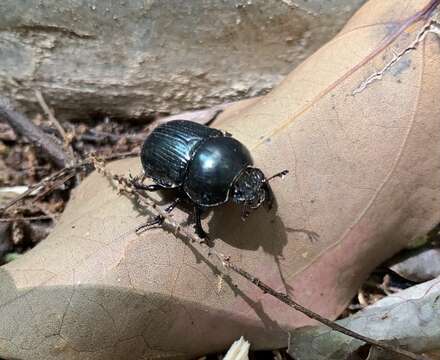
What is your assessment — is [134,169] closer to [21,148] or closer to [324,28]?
[21,148]

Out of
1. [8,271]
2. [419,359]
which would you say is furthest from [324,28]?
[8,271]

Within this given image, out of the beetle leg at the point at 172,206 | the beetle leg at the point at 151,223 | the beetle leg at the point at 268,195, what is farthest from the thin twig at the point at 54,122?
the beetle leg at the point at 268,195

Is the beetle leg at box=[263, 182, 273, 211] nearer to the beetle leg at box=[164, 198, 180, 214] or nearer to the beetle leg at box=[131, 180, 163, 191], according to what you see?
the beetle leg at box=[164, 198, 180, 214]

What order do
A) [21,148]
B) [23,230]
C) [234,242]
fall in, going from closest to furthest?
1. [234,242]
2. [23,230]
3. [21,148]

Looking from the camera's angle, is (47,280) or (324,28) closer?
(47,280)

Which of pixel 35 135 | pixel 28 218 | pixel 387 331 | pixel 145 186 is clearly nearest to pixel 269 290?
pixel 387 331

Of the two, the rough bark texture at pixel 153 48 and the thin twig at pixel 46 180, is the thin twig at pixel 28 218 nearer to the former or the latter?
the thin twig at pixel 46 180

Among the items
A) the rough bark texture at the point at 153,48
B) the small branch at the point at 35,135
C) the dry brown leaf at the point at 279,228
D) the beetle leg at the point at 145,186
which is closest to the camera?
the dry brown leaf at the point at 279,228
